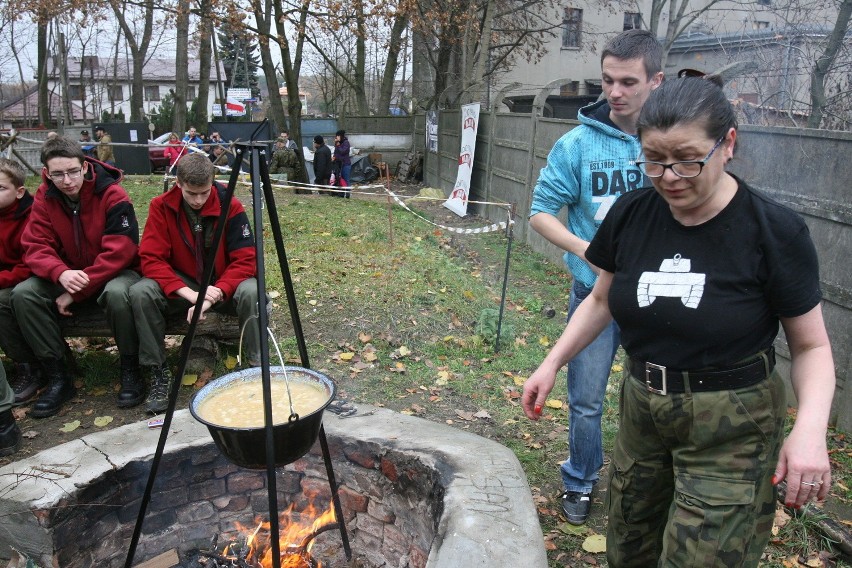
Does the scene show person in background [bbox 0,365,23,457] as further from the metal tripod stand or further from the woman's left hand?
the woman's left hand

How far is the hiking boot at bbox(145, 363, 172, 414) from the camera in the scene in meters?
4.32

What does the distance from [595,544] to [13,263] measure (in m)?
4.14

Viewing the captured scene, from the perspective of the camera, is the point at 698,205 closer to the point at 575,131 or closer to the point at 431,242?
the point at 575,131

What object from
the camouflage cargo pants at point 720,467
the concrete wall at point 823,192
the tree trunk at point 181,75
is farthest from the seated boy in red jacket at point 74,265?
the tree trunk at point 181,75

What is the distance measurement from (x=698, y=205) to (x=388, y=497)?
6.70 feet

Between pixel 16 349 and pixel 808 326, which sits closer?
pixel 808 326

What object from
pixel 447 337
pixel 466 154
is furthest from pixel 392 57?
pixel 447 337

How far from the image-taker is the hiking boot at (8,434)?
3.83 meters

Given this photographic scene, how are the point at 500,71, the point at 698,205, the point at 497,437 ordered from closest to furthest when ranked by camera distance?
the point at 698,205 < the point at 497,437 < the point at 500,71

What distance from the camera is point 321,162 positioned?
1644 centimetres

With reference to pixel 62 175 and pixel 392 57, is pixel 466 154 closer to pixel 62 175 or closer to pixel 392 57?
pixel 62 175

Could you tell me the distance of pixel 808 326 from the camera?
1.79 metres

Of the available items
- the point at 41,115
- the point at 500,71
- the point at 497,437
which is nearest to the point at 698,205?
the point at 497,437

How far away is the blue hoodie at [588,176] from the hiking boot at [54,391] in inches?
136
